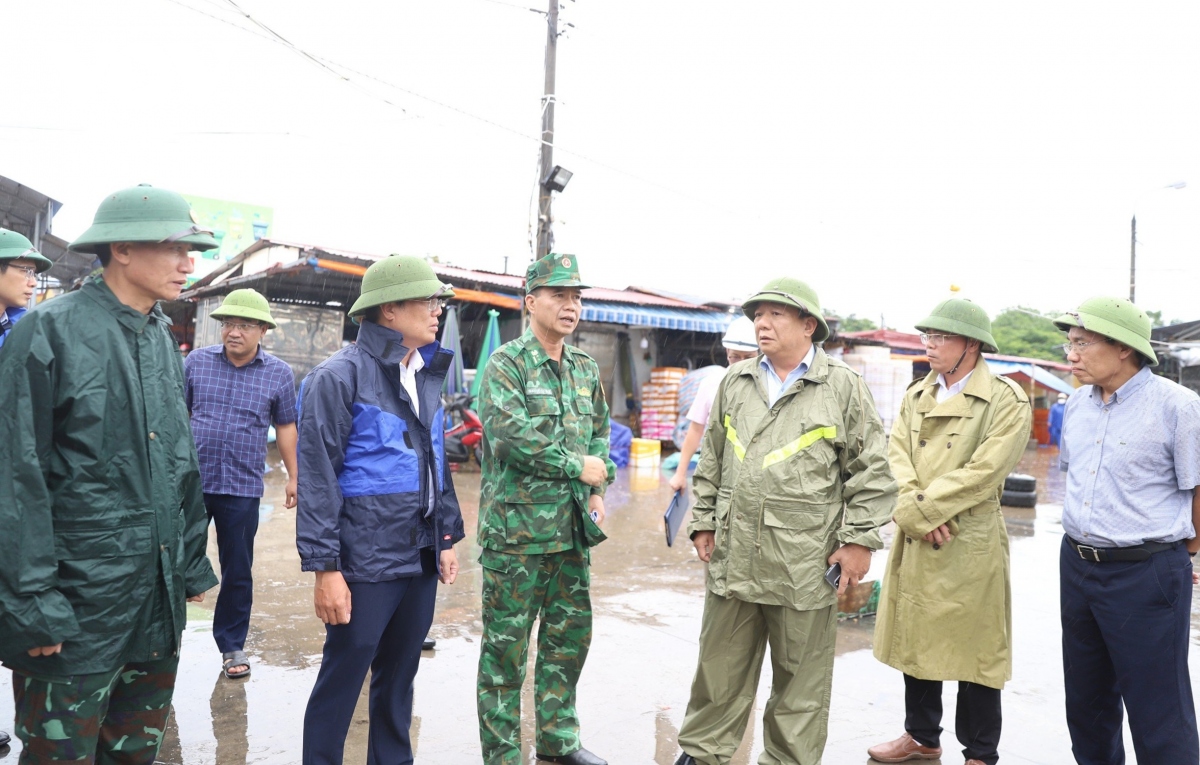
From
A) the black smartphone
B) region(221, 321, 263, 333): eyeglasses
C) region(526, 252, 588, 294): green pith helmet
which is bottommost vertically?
the black smartphone

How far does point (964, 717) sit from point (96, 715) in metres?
3.32

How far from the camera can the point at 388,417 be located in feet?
9.93

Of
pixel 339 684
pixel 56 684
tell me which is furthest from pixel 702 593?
pixel 56 684

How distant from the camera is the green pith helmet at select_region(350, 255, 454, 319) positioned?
3.06 m

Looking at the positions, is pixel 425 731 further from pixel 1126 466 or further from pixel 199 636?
pixel 1126 466

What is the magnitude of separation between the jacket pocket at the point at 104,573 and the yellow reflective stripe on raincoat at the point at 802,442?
2.19 metres

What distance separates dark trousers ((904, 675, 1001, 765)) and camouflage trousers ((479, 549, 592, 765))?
1513mm

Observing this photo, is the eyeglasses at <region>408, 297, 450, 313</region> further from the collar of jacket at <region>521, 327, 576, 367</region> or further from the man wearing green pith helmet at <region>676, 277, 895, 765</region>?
the man wearing green pith helmet at <region>676, 277, 895, 765</region>

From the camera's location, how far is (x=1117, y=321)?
3455mm

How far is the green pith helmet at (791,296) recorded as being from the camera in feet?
11.4

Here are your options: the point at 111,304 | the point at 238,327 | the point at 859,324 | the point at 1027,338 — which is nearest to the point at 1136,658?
the point at 111,304

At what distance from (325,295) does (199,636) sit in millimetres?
11467

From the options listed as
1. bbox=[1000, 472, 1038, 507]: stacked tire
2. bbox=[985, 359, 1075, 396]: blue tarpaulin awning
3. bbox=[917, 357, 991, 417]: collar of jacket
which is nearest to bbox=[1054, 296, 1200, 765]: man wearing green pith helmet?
bbox=[917, 357, 991, 417]: collar of jacket

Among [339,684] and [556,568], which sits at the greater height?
[556,568]
